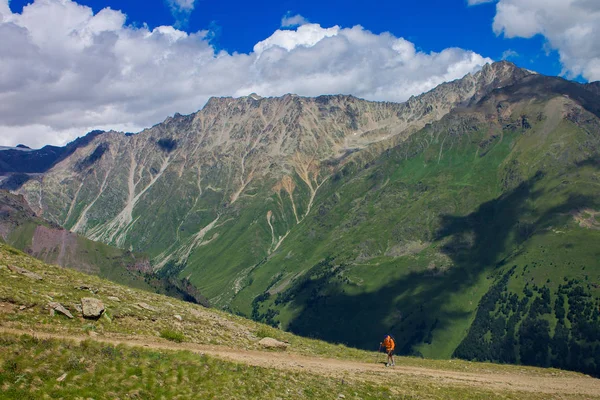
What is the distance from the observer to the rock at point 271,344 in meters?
40.5

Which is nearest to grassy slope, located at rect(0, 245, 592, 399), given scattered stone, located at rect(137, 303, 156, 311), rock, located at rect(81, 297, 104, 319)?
scattered stone, located at rect(137, 303, 156, 311)

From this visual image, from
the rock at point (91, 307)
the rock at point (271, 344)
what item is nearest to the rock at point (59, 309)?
the rock at point (91, 307)

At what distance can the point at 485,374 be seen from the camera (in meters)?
46.4

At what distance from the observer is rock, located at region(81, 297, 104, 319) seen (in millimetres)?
33450

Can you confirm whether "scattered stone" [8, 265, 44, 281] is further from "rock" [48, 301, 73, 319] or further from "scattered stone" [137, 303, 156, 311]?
"scattered stone" [137, 303, 156, 311]

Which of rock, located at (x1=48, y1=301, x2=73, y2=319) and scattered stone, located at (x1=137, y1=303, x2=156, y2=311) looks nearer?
rock, located at (x1=48, y1=301, x2=73, y2=319)

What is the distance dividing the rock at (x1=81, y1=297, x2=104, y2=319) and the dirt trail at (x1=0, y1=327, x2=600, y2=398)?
3.61 m

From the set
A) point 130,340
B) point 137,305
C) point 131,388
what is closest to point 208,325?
point 137,305

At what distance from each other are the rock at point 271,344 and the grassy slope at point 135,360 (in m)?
0.85

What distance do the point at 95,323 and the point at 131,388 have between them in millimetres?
10394

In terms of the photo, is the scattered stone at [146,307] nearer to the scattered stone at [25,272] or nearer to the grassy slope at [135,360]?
the grassy slope at [135,360]

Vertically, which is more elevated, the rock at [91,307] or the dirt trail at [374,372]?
the rock at [91,307]

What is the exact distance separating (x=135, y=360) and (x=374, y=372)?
778 inches

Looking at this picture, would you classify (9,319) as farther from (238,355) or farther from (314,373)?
(314,373)
